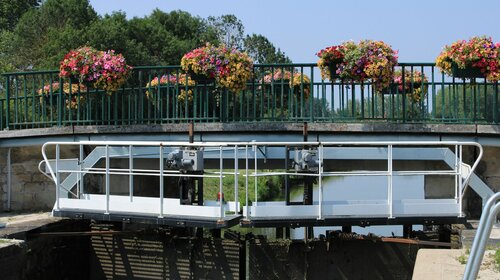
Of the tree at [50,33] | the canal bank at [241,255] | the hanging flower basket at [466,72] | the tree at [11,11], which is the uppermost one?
the tree at [11,11]

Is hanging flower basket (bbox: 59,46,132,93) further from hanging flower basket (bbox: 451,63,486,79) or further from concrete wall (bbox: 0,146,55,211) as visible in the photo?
hanging flower basket (bbox: 451,63,486,79)

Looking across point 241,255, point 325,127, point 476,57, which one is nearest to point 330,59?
point 325,127

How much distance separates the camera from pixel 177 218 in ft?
30.8

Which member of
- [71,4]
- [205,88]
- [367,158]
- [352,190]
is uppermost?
[71,4]

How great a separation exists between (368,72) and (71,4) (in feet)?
116

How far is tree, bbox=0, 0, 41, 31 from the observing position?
5199 centimetres

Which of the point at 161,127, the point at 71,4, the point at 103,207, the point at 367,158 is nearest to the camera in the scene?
the point at 103,207

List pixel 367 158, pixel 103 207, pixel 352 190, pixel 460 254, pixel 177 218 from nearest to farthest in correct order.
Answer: pixel 460 254
pixel 177 218
pixel 103 207
pixel 367 158
pixel 352 190

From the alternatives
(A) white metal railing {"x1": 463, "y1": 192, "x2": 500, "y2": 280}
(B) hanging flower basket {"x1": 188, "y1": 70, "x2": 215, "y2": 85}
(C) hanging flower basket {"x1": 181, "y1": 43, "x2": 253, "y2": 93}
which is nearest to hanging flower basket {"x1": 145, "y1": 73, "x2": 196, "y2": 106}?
(B) hanging flower basket {"x1": 188, "y1": 70, "x2": 215, "y2": 85}

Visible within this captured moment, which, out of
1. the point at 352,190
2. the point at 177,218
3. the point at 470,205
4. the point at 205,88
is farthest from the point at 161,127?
the point at 352,190

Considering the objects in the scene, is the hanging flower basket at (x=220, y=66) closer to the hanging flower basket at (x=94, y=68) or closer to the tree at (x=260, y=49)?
the hanging flower basket at (x=94, y=68)

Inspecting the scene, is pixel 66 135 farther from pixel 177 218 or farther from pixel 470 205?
pixel 470 205

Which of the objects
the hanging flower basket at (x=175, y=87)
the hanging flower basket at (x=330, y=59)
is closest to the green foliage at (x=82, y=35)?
the hanging flower basket at (x=175, y=87)

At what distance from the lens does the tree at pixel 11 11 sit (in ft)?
171
